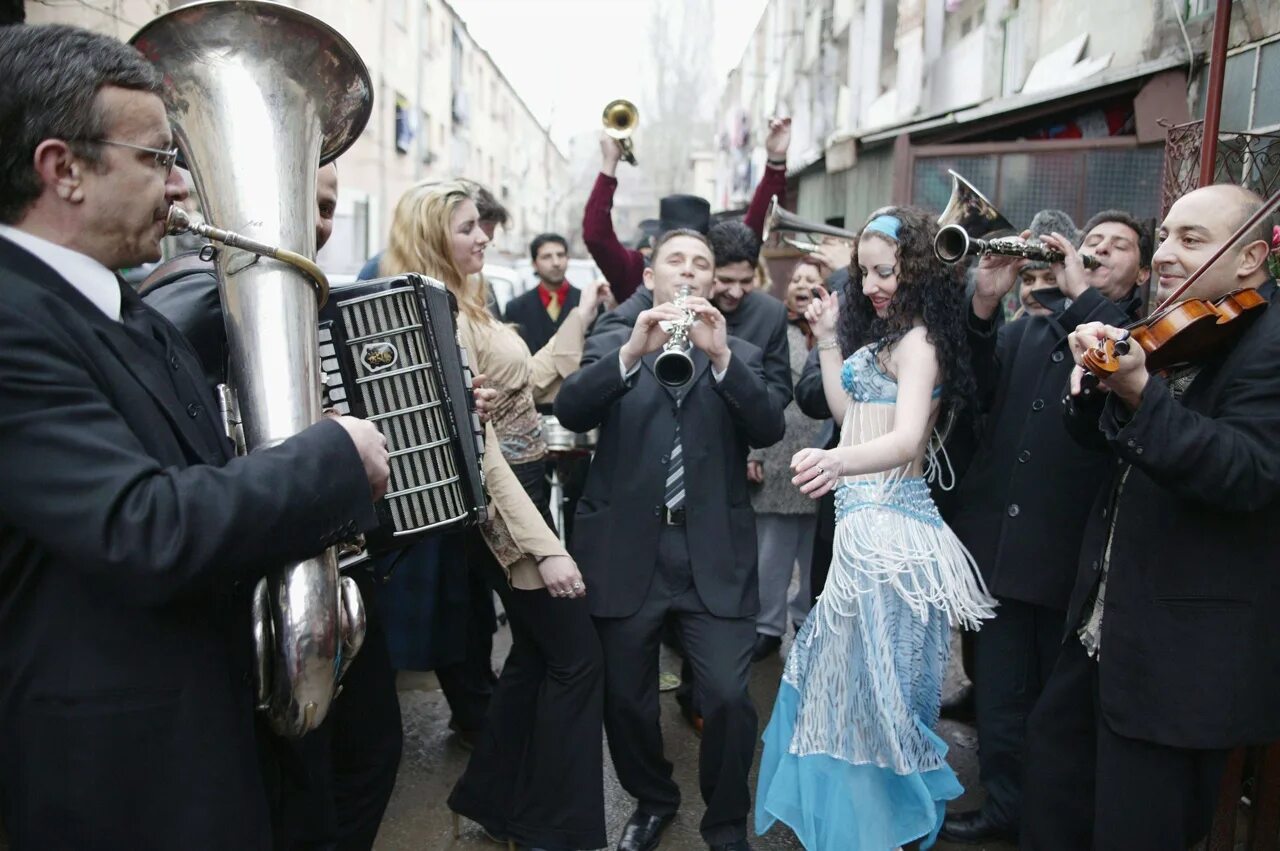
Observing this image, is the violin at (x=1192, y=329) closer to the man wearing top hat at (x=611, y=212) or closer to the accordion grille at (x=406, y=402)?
the accordion grille at (x=406, y=402)

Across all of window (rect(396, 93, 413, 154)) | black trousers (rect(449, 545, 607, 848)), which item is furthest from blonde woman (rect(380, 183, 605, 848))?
window (rect(396, 93, 413, 154))

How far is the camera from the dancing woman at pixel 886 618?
2.91 metres

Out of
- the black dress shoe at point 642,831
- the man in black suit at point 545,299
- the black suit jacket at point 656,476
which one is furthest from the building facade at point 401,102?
the black dress shoe at point 642,831

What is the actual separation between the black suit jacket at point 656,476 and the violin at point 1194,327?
1134mm

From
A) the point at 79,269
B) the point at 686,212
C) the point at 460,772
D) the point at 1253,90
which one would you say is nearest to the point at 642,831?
the point at 460,772

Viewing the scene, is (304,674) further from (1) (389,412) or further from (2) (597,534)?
(2) (597,534)

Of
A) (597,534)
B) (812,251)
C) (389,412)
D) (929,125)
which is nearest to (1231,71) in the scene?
(812,251)

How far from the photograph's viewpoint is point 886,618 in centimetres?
295

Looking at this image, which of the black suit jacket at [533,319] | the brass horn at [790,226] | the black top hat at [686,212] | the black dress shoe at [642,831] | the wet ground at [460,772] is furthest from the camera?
the black suit jacket at [533,319]

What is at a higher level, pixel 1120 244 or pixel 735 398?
pixel 1120 244

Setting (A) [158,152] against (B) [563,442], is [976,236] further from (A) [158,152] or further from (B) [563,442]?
(A) [158,152]

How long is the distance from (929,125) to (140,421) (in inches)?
321

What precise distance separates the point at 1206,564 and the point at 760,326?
2.20 m

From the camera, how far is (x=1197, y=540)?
2.37 meters
